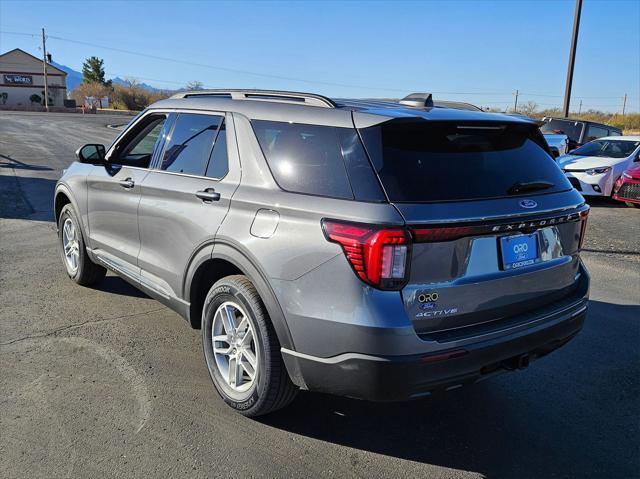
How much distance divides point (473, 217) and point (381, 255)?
0.54m

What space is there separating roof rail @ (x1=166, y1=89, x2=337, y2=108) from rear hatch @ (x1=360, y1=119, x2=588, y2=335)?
0.50m

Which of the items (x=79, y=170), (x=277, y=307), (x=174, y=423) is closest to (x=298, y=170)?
(x=277, y=307)

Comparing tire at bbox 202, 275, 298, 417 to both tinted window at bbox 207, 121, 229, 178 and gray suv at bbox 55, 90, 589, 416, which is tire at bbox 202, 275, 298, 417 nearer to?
gray suv at bbox 55, 90, 589, 416

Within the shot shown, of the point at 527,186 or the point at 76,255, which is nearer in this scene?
the point at 527,186

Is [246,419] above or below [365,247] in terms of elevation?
below

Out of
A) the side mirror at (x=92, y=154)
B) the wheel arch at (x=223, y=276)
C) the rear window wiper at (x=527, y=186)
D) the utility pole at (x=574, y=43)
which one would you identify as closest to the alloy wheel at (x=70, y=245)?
the side mirror at (x=92, y=154)

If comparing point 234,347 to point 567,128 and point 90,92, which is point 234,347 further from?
point 90,92

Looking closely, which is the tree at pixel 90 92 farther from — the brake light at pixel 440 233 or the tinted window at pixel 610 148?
the brake light at pixel 440 233

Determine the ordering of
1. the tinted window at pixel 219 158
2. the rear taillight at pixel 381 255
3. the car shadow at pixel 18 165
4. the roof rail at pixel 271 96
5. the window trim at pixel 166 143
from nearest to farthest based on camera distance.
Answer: the rear taillight at pixel 381 255 < the roof rail at pixel 271 96 < the tinted window at pixel 219 158 < the window trim at pixel 166 143 < the car shadow at pixel 18 165

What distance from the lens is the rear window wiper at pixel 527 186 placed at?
307cm

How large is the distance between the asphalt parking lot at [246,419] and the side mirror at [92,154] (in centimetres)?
134

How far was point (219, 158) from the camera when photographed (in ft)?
12.0

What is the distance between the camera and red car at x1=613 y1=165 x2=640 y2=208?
11.7 m

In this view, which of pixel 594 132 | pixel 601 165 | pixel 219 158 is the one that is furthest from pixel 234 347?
pixel 594 132
